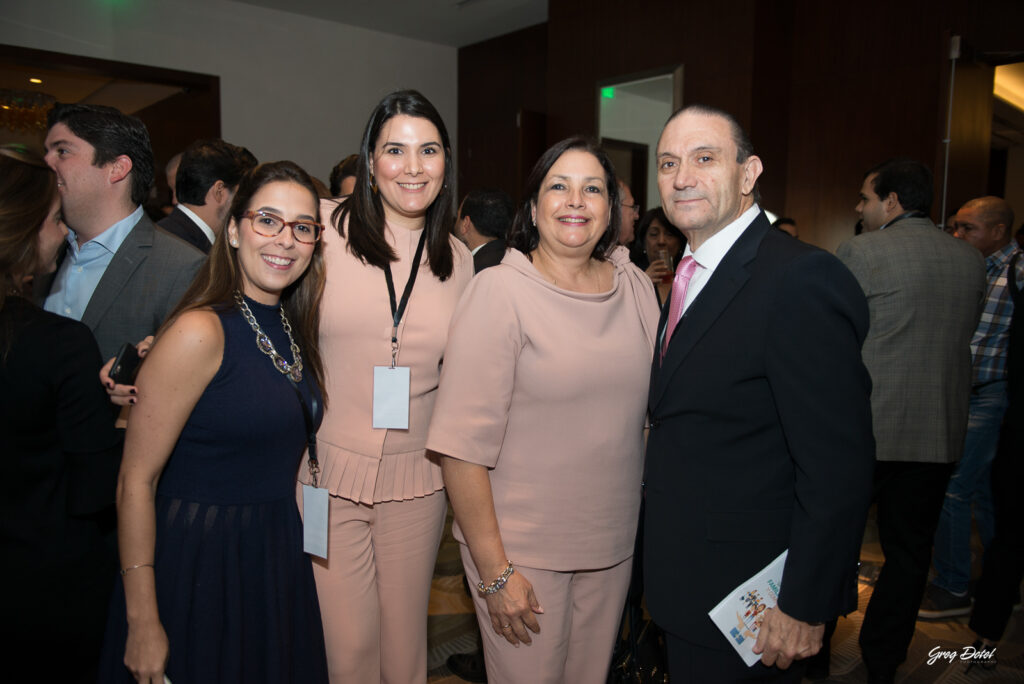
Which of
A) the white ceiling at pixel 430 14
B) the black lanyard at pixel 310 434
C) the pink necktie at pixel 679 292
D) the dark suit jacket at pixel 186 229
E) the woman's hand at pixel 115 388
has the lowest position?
the black lanyard at pixel 310 434

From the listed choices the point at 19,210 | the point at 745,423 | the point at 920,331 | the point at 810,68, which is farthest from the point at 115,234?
the point at 810,68

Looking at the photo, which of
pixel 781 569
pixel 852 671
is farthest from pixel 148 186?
pixel 852 671

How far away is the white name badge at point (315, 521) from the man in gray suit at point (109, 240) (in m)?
Result: 0.87

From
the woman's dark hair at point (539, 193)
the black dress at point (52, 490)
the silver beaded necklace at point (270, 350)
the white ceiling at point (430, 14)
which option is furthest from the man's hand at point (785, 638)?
the white ceiling at point (430, 14)

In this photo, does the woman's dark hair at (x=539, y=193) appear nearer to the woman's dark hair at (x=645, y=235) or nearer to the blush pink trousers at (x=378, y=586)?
Result: the blush pink trousers at (x=378, y=586)

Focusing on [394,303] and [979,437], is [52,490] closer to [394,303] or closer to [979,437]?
[394,303]

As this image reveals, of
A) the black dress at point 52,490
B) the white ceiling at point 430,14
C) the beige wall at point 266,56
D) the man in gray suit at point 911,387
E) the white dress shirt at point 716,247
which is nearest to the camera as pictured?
the black dress at point 52,490

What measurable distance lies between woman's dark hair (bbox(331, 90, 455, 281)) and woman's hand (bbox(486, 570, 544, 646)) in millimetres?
864

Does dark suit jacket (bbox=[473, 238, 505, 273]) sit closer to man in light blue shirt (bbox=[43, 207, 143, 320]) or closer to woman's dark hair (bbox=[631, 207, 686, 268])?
woman's dark hair (bbox=[631, 207, 686, 268])

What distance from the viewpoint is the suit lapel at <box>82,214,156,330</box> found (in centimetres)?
202

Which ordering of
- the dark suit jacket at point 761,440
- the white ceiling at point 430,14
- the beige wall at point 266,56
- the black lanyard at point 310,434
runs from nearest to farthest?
the dark suit jacket at point 761,440 → the black lanyard at point 310,434 → the beige wall at point 266,56 → the white ceiling at point 430,14

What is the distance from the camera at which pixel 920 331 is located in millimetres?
2836

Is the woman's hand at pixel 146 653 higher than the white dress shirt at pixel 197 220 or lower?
lower

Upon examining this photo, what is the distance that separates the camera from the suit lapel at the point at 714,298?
1.34m
